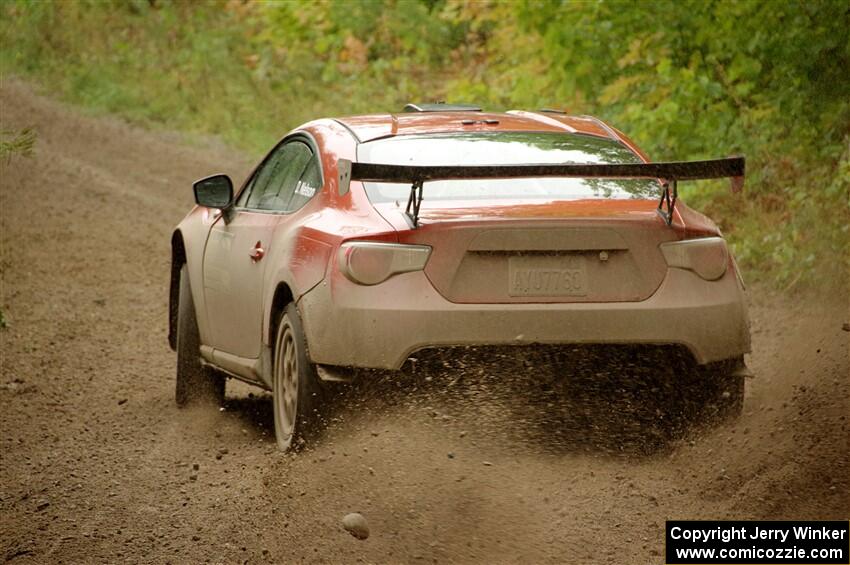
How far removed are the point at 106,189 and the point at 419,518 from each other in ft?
45.1

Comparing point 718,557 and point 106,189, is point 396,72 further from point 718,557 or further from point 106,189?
point 718,557

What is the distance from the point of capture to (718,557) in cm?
448

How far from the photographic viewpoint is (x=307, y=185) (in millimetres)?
6562

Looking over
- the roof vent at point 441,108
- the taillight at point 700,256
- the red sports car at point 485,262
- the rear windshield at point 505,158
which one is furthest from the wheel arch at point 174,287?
the taillight at point 700,256

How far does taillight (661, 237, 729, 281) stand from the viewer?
5.68m

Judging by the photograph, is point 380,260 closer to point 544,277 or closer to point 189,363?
point 544,277

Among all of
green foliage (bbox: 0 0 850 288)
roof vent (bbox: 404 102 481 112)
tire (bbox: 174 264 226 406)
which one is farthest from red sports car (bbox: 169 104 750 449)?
green foliage (bbox: 0 0 850 288)

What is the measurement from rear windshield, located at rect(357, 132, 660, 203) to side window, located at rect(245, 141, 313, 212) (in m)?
0.59

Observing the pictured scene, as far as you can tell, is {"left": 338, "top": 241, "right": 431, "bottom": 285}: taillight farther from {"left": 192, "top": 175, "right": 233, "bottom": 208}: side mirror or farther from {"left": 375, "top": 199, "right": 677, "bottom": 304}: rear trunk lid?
{"left": 192, "top": 175, "right": 233, "bottom": 208}: side mirror

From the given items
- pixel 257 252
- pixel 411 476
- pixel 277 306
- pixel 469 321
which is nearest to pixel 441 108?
pixel 257 252

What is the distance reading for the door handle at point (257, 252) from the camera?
664 centimetres

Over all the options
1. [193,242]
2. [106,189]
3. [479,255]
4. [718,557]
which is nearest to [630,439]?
[479,255]

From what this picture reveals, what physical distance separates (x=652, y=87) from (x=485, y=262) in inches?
360

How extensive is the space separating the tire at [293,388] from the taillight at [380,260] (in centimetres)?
45
